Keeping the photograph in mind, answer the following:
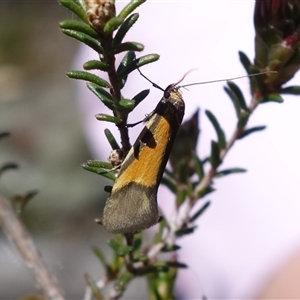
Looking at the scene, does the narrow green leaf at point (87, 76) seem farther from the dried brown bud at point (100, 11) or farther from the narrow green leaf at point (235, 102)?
the narrow green leaf at point (235, 102)

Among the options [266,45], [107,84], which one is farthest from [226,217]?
[107,84]

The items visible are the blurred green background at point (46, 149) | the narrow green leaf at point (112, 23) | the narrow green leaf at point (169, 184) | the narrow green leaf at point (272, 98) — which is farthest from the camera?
the blurred green background at point (46, 149)

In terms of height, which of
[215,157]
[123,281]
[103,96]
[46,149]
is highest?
[103,96]

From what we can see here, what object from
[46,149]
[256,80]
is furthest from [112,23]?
[46,149]

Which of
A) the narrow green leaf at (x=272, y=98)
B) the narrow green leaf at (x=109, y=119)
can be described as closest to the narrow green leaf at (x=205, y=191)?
the narrow green leaf at (x=272, y=98)

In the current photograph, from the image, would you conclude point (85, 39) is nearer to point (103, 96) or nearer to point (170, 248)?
point (103, 96)

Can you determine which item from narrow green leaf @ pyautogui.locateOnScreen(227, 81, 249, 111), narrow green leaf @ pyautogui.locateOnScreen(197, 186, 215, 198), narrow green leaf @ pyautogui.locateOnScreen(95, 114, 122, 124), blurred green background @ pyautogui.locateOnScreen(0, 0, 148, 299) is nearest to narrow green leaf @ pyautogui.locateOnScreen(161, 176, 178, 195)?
narrow green leaf @ pyautogui.locateOnScreen(197, 186, 215, 198)
